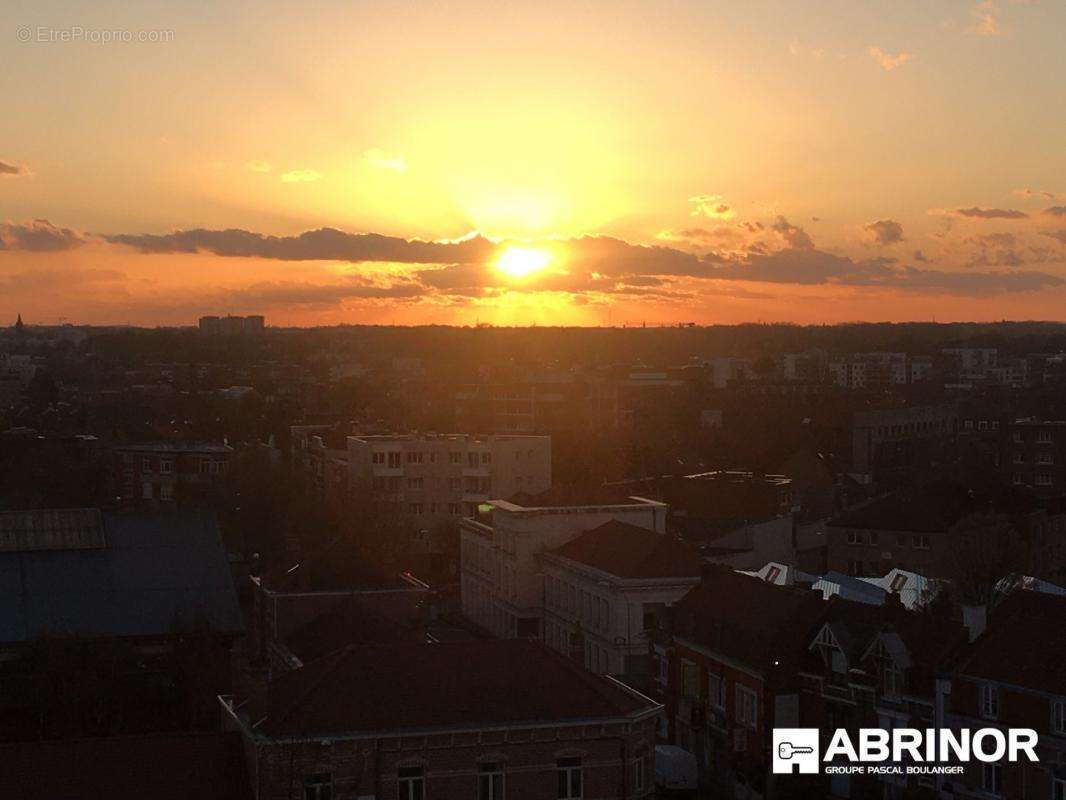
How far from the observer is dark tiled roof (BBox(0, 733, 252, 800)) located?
17.9 metres

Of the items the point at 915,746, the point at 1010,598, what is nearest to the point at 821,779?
the point at 915,746

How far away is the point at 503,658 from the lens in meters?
20.1

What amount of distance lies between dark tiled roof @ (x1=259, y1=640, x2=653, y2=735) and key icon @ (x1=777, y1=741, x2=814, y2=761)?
4.65 meters

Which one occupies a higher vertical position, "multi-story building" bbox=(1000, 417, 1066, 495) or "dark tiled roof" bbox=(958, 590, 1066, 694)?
"dark tiled roof" bbox=(958, 590, 1066, 694)

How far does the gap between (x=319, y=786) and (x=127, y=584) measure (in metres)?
12.1

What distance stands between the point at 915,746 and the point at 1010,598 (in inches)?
102

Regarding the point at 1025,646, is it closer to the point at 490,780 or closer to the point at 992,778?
the point at 992,778

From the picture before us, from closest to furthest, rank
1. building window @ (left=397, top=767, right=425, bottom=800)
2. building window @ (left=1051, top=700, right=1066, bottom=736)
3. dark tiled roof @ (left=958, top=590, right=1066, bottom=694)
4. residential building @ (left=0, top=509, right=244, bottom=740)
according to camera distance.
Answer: building window @ (left=397, top=767, right=425, bottom=800) → building window @ (left=1051, top=700, right=1066, bottom=736) → dark tiled roof @ (left=958, top=590, right=1066, bottom=694) → residential building @ (left=0, top=509, right=244, bottom=740)

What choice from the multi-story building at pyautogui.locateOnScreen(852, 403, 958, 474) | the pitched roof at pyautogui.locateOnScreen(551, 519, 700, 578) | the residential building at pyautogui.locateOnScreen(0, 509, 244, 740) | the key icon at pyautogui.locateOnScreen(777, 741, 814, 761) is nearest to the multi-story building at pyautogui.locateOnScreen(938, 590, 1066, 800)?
the key icon at pyautogui.locateOnScreen(777, 741, 814, 761)

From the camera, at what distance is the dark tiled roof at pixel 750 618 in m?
24.5

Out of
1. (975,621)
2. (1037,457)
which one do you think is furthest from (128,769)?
(1037,457)

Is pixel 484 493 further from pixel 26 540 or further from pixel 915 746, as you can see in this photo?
pixel 915 746

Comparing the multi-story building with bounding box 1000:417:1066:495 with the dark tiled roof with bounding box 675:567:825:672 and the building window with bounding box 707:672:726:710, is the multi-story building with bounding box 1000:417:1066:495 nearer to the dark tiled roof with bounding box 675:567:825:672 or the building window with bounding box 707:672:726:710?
the dark tiled roof with bounding box 675:567:825:672

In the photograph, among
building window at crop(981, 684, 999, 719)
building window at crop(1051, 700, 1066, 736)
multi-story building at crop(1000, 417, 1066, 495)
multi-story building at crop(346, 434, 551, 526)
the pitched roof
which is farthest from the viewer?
multi-story building at crop(1000, 417, 1066, 495)
